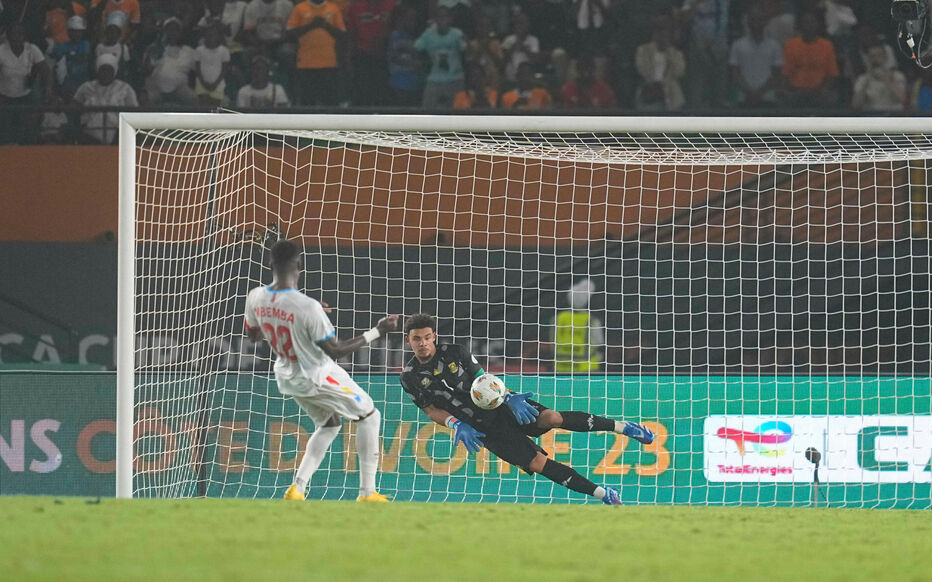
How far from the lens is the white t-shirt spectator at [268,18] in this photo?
1355cm

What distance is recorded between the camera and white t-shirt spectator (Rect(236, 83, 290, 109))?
12922 millimetres

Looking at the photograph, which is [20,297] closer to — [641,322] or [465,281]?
[465,281]

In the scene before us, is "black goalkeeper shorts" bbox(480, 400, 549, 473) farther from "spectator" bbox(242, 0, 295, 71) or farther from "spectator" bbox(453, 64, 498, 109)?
"spectator" bbox(242, 0, 295, 71)

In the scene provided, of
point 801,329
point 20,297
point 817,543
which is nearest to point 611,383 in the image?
point 801,329

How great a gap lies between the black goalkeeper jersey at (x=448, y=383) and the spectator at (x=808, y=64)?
641cm

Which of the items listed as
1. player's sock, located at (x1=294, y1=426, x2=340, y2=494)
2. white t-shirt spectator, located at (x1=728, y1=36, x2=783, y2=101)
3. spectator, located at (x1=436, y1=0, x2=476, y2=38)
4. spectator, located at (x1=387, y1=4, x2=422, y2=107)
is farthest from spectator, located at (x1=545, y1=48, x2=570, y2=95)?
player's sock, located at (x1=294, y1=426, x2=340, y2=494)

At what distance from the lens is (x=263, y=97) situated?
1295 centimetres

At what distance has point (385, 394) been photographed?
384 inches

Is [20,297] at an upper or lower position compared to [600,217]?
lower

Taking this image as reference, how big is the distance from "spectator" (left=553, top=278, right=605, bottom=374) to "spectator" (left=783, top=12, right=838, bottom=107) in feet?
13.1

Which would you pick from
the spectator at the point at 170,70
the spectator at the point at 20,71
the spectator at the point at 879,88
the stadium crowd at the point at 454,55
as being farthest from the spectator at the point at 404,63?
the spectator at the point at 879,88

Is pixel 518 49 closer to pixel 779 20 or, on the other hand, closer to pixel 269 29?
pixel 269 29

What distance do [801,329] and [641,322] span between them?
4.91 feet

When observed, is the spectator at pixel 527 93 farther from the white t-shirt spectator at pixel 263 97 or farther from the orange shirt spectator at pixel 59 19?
the orange shirt spectator at pixel 59 19
